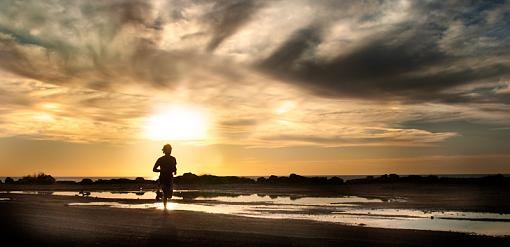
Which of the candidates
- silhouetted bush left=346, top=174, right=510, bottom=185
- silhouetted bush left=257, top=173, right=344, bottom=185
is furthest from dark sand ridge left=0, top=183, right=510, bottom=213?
silhouetted bush left=257, top=173, right=344, bottom=185

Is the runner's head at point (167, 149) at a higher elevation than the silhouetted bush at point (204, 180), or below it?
below

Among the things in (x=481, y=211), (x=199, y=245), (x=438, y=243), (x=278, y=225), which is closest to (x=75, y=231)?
(x=199, y=245)

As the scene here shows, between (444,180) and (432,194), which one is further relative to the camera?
(444,180)

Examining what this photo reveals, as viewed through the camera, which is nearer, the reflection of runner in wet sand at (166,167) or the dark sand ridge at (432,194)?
the reflection of runner in wet sand at (166,167)

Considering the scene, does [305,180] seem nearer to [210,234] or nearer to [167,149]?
[167,149]

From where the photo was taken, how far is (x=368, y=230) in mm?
15445

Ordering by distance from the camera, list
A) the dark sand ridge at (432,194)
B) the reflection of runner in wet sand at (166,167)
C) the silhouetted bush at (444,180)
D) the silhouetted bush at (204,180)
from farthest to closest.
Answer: the silhouetted bush at (204,180)
the silhouetted bush at (444,180)
the dark sand ridge at (432,194)
the reflection of runner in wet sand at (166,167)

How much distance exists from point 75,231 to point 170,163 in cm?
527

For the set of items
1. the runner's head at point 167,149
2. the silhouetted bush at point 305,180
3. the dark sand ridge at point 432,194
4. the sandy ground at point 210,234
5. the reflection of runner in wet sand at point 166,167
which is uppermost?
the silhouetted bush at point 305,180

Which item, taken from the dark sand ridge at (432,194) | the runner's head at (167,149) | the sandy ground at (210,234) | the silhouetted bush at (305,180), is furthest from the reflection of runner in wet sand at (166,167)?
the silhouetted bush at (305,180)

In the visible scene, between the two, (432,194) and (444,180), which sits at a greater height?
(444,180)

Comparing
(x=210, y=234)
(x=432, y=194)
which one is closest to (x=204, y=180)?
(x=432, y=194)

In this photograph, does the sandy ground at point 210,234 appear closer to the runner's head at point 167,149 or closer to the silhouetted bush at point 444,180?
the runner's head at point 167,149

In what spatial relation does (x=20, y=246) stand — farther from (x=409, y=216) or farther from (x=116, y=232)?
(x=409, y=216)
